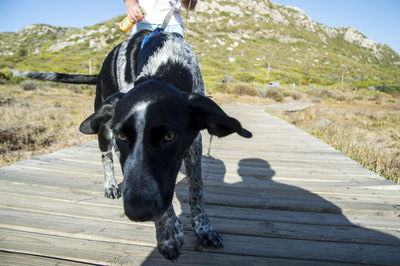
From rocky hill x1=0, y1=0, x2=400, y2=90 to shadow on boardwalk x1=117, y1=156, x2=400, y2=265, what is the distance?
110ft

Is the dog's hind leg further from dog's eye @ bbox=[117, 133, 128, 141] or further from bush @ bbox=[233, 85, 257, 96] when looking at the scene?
bush @ bbox=[233, 85, 257, 96]

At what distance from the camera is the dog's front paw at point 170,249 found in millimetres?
1517

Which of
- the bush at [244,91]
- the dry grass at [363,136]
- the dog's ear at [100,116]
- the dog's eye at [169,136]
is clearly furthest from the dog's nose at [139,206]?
the bush at [244,91]

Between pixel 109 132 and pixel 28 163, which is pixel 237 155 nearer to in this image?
pixel 109 132

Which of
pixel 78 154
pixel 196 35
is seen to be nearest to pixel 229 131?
pixel 78 154

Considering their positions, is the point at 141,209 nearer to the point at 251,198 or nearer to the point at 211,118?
the point at 211,118

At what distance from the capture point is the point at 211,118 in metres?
1.47

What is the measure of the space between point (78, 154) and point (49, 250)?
2.39 m

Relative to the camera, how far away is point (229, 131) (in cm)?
154

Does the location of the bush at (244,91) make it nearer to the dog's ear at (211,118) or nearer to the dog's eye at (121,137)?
the dog's ear at (211,118)

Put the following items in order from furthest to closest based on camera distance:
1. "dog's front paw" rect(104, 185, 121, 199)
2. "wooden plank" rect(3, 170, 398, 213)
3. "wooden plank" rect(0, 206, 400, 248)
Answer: "dog's front paw" rect(104, 185, 121, 199) → "wooden plank" rect(3, 170, 398, 213) → "wooden plank" rect(0, 206, 400, 248)

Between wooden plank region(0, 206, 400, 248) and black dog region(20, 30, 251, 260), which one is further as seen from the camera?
wooden plank region(0, 206, 400, 248)

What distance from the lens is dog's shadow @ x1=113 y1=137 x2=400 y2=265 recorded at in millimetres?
1581

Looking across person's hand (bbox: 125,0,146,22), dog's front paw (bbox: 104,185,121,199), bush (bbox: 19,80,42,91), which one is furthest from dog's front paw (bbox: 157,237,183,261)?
bush (bbox: 19,80,42,91)
